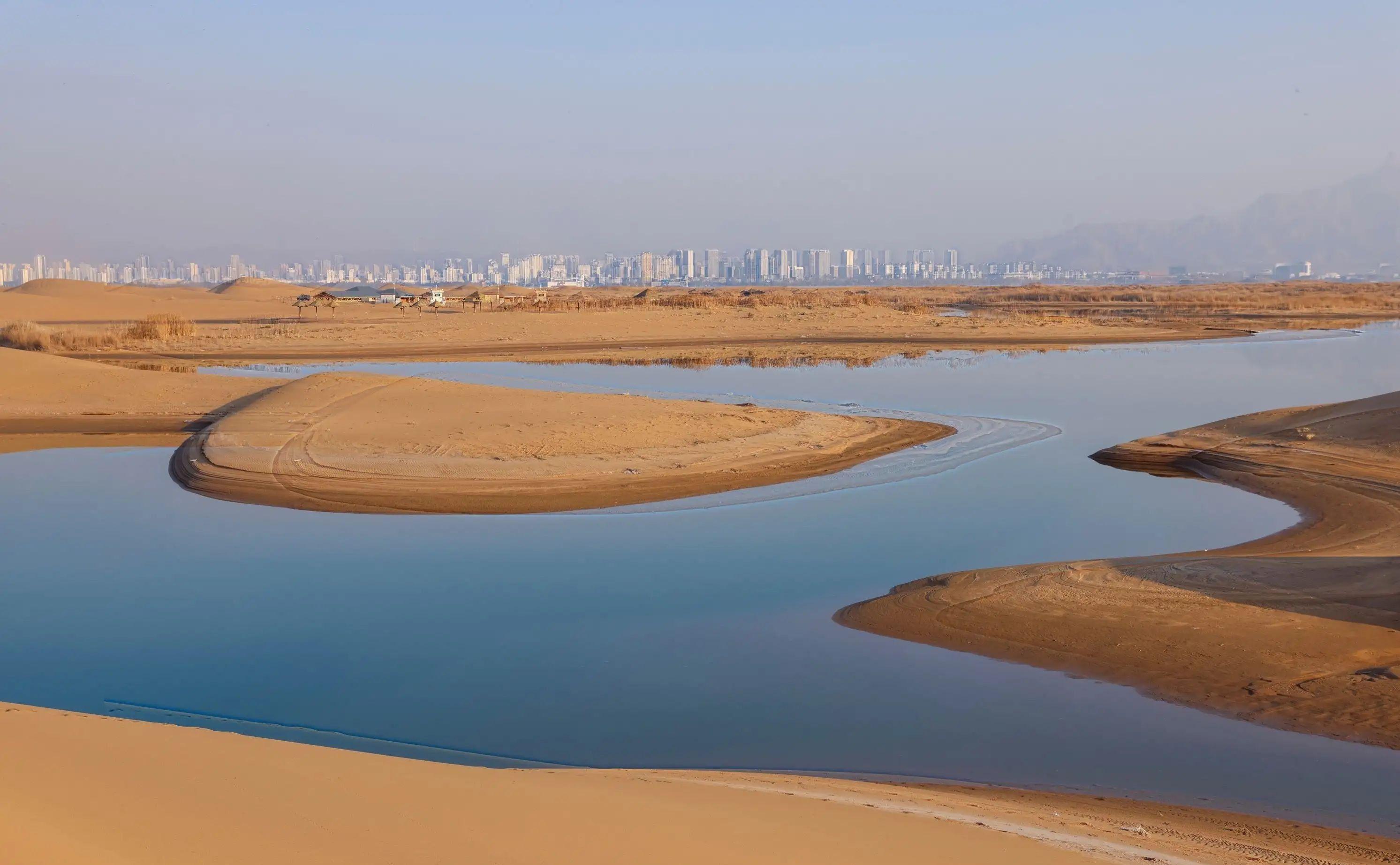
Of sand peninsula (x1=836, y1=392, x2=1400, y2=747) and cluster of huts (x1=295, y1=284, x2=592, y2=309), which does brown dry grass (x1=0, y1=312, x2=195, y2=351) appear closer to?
cluster of huts (x1=295, y1=284, x2=592, y2=309)

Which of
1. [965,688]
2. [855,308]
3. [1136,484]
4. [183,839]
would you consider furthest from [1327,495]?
[855,308]

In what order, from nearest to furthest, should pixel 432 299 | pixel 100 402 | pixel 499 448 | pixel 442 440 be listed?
pixel 499 448
pixel 442 440
pixel 100 402
pixel 432 299

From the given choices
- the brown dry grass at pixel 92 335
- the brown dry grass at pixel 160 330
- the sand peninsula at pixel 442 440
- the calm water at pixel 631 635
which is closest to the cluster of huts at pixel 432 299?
the brown dry grass at pixel 160 330

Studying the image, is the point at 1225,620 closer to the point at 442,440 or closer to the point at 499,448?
the point at 499,448

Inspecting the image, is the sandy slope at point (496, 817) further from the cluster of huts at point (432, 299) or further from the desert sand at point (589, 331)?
the cluster of huts at point (432, 299)

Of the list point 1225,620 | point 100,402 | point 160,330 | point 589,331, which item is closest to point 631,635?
point 1225,620

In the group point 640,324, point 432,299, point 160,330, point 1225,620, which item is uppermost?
point 432,299
